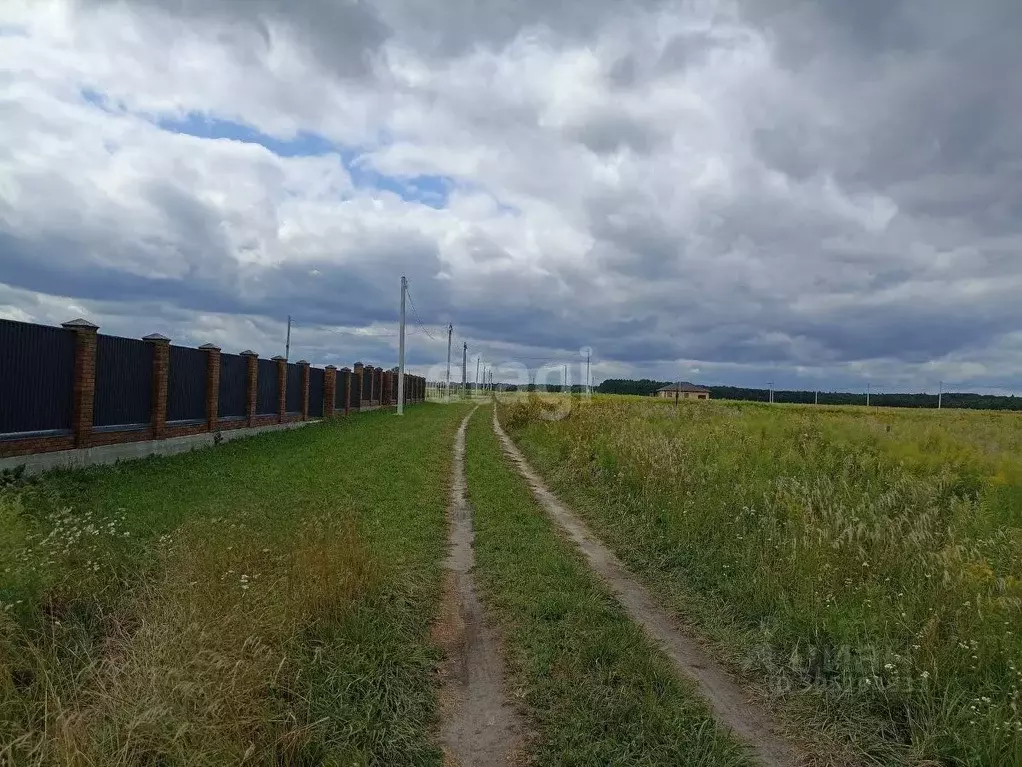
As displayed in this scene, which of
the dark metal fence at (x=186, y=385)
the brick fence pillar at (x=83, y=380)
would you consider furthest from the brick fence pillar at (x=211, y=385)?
the brick fence pillar at (x=83, y=380)

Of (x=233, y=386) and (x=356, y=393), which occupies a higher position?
(x=233, y=386)

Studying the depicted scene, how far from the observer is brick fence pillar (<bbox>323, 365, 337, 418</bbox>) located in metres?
28.0

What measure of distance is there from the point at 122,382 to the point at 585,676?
475 inches

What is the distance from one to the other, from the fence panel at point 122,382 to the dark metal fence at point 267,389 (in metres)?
6.40

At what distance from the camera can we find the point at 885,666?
13.3 feet

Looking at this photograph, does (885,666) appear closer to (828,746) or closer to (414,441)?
(828,746)

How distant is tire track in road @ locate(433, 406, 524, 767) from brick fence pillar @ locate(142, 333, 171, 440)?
1010 centimetres

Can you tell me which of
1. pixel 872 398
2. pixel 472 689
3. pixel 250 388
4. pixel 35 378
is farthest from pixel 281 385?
pixel 872 398

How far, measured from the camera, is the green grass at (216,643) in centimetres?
297

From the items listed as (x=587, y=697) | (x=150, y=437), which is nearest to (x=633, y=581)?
(x=587, y=697)

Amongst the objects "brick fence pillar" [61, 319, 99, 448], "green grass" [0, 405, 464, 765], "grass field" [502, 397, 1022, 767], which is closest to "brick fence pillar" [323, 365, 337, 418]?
"brick fence pillar" [61, 319, 99, 448]

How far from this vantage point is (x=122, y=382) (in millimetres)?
12805

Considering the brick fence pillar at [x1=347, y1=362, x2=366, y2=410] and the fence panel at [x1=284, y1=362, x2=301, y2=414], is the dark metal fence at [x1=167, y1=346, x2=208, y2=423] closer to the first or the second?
the fence panel at [x1=284, y1=362, x2=301, y2=414]

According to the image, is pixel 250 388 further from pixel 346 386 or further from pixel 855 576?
pixel 855 576
